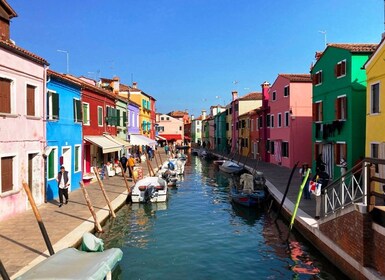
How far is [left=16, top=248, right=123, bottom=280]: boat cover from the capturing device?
703 cm

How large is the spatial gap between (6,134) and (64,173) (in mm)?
3212

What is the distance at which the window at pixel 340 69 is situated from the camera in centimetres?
2131

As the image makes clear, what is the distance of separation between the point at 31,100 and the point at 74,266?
32.9ft

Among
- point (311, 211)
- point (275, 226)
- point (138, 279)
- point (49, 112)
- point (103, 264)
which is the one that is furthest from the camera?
point (49, 112)

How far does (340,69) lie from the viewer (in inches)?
858

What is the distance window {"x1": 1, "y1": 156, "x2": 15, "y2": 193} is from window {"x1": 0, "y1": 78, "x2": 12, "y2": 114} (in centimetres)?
177

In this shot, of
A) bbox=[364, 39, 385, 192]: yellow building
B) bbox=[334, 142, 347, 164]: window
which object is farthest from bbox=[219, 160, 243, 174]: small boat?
bbox=[364, 39, 385, 192]: yellow building

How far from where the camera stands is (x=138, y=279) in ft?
33.0

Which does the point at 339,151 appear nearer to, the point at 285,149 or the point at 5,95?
the point at 285,149

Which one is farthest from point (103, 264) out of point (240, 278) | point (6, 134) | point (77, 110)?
point (77, 110)

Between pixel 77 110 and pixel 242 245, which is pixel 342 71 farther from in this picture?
pixel 77 110

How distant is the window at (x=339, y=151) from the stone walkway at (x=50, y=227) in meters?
3.74

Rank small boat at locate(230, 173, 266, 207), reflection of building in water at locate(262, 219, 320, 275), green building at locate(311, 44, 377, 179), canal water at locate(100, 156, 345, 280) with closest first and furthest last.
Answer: canal water at locate(100, 156, 345, 280) → reflection of building in water at locate(262, 219, 320, 275) → small boat at locate(230, 173, 266, 207) → green building at locate(311, 44, 377, 179)

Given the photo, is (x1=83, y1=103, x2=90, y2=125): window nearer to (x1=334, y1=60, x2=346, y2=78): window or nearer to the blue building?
the blue building
